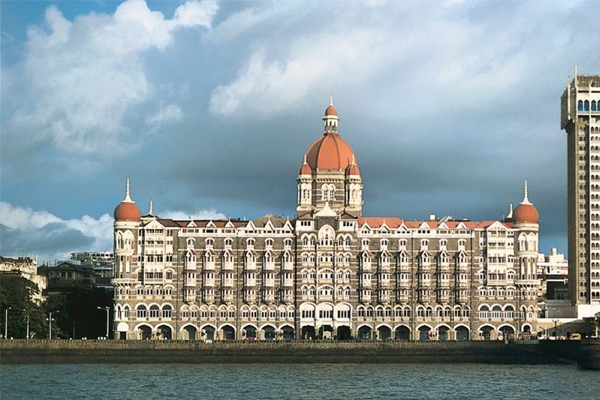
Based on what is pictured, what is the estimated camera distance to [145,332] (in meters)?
176

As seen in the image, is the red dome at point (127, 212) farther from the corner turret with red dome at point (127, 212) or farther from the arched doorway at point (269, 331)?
the arched doorway at point (269, 331)

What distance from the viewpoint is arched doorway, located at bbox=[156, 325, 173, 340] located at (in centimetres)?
17575

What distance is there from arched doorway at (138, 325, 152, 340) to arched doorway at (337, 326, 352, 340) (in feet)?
75.4

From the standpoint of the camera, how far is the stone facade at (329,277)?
176 meters

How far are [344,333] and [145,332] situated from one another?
24.3 meters

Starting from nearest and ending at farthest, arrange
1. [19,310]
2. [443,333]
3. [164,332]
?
[19,310]
[164,332]
[443,333]

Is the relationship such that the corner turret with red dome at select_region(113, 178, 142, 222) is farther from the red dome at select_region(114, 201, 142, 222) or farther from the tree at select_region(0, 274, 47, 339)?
the tree at select_region(0, 274, 47, 339)

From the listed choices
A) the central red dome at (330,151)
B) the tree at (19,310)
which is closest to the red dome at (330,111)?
the central red dome at (330,151)

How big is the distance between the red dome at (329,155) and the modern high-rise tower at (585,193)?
29.4m

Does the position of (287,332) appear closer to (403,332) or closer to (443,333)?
(403,332)

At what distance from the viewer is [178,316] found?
577 feet

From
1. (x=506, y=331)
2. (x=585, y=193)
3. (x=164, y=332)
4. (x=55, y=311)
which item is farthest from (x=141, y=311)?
(x=585, y=193)

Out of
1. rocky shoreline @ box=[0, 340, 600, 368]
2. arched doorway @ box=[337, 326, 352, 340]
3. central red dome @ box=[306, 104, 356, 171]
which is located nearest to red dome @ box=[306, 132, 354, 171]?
central red dome @ box=[306, 104, 356, 171]

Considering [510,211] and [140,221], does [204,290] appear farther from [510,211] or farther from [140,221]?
[510,211]
